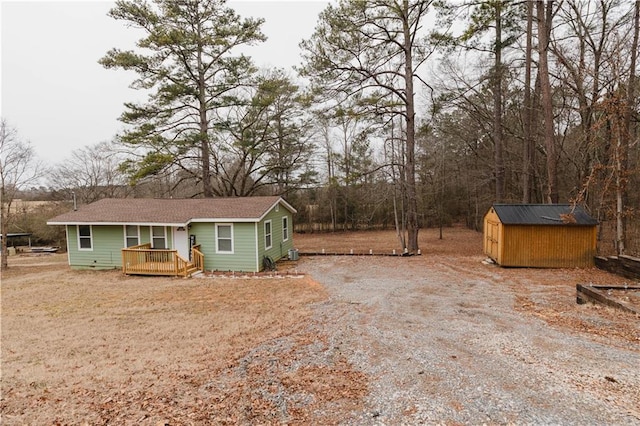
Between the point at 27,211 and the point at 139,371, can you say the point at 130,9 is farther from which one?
the point at 27,211

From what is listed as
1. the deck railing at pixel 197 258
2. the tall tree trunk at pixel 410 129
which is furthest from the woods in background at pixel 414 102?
the deck railing at pixel 197 258

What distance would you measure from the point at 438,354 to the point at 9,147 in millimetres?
18735

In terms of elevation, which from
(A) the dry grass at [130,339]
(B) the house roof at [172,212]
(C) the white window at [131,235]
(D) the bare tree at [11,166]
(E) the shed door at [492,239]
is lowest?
(A) the dry grass at [130,339]

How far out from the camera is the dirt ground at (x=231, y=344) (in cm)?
354

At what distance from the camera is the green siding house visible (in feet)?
40.9

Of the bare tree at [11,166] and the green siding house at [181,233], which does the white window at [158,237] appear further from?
the bare tree at [11,166]

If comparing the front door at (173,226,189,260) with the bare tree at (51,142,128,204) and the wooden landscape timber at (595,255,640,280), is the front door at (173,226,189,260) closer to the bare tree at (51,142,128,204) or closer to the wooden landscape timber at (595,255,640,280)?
the wooden landscape timber at (595,255,640,280)

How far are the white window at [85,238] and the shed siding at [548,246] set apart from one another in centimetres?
1559

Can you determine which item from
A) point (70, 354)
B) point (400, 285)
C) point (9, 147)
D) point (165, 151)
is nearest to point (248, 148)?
point (165, 151)

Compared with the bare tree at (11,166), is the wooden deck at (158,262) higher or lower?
lower

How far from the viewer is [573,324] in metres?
5.80

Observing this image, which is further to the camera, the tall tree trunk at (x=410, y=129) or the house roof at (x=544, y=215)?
the tall tree trunk at (x=410, y=129)

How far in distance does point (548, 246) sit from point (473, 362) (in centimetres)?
856

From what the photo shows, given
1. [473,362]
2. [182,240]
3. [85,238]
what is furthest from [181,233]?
[473,362]
